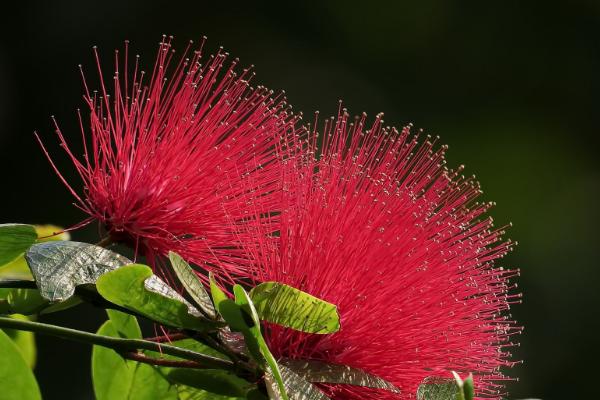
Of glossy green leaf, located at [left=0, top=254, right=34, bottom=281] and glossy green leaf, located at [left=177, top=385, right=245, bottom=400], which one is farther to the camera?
glossy green leaf, located at [left=0, top=254, right=34, bottom=281]

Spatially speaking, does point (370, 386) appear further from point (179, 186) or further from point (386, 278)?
point (179, 186)

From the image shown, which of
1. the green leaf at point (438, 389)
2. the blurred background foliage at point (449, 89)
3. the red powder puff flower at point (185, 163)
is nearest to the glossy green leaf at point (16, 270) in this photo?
the red powder puff flower at point (185, 163)

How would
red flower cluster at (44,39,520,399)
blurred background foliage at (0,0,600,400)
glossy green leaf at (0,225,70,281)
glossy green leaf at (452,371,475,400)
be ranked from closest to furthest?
glossy green leaf at (452,371,475,400) → red flower cluster at (44,39,520,399) → glossy green leaf at (0,225,70,281) → blurred background foliage at (0,0,600,400)

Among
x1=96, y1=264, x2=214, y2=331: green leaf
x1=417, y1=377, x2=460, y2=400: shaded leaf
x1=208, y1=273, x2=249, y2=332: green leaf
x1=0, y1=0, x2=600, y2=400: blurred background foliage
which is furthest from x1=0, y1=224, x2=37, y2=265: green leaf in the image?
x1=0, y1=0, x2=600, y2=400: blurred background foliage

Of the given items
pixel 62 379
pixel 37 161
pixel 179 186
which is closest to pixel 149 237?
pixel 179 186

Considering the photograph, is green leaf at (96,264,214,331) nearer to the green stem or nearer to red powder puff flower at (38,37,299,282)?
the green stem

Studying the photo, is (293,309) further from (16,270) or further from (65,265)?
(16,270)
